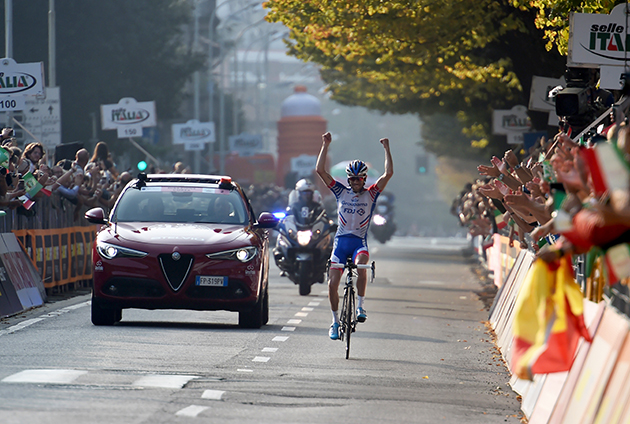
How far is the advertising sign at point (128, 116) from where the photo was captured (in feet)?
119

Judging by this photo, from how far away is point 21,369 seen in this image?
423 inches

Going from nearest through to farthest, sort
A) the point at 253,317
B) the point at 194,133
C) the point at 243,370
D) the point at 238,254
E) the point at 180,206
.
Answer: the point at 243,370
the point at 238,254
the point at 253,317
the point at 180,206
the point at 194,133

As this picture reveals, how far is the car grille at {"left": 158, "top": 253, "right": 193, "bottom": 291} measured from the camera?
14648mm

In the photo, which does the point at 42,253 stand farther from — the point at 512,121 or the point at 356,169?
the point at 512,121

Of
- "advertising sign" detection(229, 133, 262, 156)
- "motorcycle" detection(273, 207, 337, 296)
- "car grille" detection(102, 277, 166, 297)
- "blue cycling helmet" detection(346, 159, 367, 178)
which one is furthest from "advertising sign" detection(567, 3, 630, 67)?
"advertising sign" detection(229, 133, 262, 156)

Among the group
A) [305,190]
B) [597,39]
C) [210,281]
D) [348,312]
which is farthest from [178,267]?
[305,190]

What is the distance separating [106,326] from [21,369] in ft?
13.7

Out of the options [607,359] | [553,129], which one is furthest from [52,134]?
[607,359]

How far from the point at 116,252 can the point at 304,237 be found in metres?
7.16

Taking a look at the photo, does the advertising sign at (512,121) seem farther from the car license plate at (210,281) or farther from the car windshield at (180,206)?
the car license plate at (210,281)

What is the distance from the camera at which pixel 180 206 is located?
1622cm

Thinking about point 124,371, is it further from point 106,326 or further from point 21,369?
point 106,326

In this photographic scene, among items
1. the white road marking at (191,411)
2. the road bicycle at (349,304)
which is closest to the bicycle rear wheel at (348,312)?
the road bicycle at (349,304)

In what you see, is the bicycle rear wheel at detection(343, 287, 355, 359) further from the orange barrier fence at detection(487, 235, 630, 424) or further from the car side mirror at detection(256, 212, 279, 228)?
the orange barrier fence at detection(487, 235, 630, 424)
